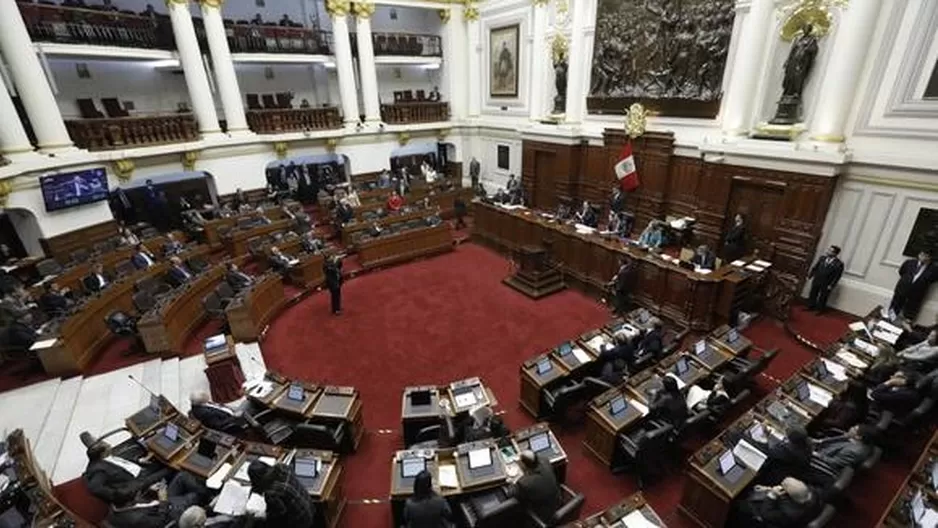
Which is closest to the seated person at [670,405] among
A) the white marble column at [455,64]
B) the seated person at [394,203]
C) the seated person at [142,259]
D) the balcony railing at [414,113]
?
the seated person at [394,203]

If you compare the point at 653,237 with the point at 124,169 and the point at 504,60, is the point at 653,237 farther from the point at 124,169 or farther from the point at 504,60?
the point at 124,169

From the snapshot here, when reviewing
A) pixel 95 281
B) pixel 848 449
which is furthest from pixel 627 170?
pixel 95 281

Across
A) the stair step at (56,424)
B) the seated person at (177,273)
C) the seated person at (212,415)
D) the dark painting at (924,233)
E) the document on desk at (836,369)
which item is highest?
the dark painting at (924,233)

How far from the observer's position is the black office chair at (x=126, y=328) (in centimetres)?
824

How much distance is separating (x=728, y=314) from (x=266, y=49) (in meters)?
16.7

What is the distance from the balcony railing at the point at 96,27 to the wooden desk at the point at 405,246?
9673mm

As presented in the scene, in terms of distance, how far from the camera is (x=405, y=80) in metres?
21.0

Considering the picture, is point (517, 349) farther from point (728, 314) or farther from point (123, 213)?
point (123, 213)

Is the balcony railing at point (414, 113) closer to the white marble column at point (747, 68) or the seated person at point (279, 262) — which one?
the seated person at point (279, 262)

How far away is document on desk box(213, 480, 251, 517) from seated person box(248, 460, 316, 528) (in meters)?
0.40

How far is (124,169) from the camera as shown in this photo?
42.2ft

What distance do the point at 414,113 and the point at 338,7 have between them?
4849mm

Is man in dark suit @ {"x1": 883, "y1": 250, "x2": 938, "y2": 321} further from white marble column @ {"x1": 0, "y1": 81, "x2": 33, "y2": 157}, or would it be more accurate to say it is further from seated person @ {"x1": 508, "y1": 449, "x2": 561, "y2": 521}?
white marble column @ {"x1": 0, "y1": 81, "x2": 33, "y2": 157}

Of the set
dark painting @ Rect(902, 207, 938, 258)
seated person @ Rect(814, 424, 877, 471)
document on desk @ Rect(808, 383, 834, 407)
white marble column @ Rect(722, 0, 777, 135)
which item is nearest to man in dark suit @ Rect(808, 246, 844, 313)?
dark painting @ Rect(902, 207, 938, 258)
